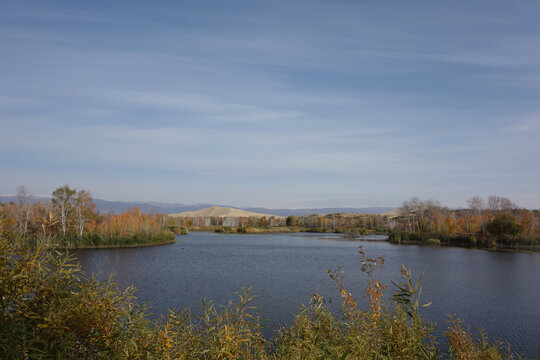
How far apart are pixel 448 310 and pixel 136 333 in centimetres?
1464

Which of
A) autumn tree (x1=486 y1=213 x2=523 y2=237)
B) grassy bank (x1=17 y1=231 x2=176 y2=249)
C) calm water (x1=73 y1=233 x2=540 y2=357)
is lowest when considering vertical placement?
calm water (x1=73 y1=233 x2=540 y2=357)

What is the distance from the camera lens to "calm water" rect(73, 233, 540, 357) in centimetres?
1409

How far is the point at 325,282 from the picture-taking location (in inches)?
770

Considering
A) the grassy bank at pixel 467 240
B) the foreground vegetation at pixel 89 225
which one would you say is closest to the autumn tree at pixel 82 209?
the foreground vegetation at pixel 89 225

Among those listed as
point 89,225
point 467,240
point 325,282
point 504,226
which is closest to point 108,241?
point 89,225

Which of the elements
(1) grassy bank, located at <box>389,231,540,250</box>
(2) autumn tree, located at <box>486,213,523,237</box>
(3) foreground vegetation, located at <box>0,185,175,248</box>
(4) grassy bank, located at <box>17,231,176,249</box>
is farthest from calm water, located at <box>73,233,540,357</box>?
(2) autumn tree, located at <box>486,213,523,237</box>

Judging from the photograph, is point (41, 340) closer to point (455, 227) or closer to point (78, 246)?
point (78, 246)

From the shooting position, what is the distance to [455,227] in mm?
49844

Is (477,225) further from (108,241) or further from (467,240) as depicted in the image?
(108,241)

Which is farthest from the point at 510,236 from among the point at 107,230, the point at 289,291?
the point at 107,230

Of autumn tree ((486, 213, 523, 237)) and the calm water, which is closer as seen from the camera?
the calm water

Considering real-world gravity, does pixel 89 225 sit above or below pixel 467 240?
above

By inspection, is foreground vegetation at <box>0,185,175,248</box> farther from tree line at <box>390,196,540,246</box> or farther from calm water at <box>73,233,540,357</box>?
tree line at <box>390,196,540,246</box>

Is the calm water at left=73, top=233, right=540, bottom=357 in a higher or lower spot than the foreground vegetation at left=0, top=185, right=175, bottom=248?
lower
